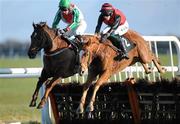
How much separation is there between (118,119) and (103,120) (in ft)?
0.99

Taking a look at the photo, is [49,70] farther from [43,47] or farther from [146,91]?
[146,91]

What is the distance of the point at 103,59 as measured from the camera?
34.3 feet

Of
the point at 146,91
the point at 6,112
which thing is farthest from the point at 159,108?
the point at 6,112

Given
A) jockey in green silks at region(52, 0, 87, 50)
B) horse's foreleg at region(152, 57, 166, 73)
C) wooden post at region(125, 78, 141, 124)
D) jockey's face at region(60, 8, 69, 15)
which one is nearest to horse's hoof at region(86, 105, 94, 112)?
wooden post at region(125, 78, 141, 124)

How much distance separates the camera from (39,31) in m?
10.3

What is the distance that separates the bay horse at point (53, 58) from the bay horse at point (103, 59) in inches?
13.3

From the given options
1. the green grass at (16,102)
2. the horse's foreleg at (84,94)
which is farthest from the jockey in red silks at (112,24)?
the green grass at (16,102)

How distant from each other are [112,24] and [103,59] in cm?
60

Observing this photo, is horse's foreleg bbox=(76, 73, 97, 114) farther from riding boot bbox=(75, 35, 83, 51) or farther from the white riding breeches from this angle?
the white riding breeches

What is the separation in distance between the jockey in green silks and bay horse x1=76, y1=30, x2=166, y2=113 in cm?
34

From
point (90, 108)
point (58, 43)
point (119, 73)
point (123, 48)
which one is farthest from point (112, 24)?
point (90, 108)

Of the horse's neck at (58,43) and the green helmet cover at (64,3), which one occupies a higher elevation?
the green helmet cover at (64,3)

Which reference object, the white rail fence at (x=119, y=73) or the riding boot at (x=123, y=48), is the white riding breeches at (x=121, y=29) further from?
the white rail fence at (x=119, y=73)

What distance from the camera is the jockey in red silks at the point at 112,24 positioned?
10484 millimetres
